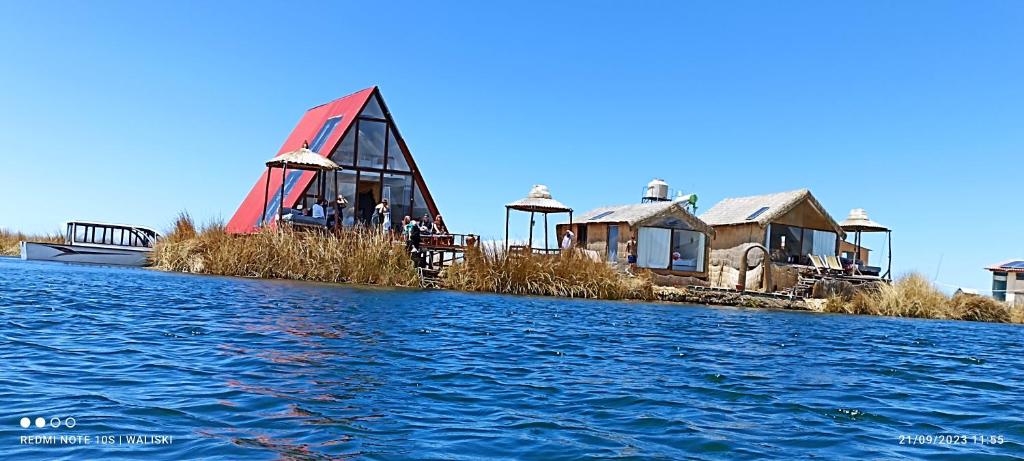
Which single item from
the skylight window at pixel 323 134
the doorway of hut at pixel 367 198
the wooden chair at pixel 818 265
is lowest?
the wooden chair at pixel 818 265

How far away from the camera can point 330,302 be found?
13.8 meters

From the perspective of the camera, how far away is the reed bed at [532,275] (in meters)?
20.8

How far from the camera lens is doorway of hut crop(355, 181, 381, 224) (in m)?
27.2

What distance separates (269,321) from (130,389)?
15.7ft

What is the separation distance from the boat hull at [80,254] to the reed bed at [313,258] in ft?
23.2

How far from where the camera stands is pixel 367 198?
1095 inches

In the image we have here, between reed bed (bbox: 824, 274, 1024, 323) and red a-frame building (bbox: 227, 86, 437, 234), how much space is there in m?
13.9

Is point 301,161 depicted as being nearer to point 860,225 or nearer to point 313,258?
point 313,258

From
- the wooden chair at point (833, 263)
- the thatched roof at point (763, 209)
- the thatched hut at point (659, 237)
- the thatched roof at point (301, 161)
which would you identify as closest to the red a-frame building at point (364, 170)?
the thatched roof at point (301, 161)

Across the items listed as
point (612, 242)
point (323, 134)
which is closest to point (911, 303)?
point (612, 242)

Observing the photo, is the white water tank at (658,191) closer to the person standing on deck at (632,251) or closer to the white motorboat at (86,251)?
the person standing on deck at (632,251)

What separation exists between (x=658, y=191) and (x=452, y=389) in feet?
119

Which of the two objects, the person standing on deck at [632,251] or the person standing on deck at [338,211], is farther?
the person standing on deck at [632,251]

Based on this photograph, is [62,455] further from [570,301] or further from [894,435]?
[570,301]
